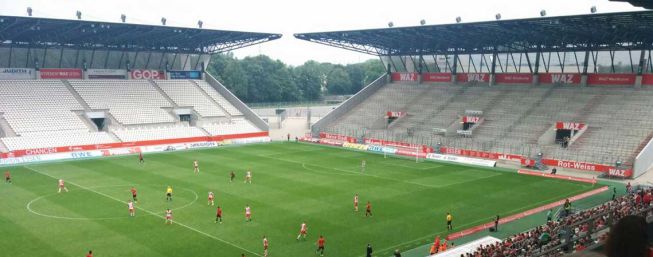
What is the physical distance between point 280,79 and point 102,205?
95.8 metres

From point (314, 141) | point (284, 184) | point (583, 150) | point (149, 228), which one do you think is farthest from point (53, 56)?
point (583, 150)

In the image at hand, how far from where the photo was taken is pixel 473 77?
238ft

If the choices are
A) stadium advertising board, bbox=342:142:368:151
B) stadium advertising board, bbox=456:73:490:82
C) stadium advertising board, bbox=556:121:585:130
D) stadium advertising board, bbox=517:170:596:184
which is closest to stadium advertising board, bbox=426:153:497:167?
stadium advertising board, bbox=517:170:596:184

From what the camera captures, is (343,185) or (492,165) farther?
(492,165)

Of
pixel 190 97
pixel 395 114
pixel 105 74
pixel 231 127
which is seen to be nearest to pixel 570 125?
pixel 395 114

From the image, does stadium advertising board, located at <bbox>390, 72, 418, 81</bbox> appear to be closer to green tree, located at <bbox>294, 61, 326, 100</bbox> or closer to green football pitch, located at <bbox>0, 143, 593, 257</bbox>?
green football pitch, located at <bbox>0, 143, 593, 257</bbox>

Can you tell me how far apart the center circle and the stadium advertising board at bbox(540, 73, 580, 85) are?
47.4 metres

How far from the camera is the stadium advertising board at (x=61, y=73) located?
2613 inches

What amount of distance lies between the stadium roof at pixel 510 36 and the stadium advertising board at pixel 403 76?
3065 millimetres

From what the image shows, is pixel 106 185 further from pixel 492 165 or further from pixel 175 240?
pixel 492 165

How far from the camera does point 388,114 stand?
→ 2768 inches

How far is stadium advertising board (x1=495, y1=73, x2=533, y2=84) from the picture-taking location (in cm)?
6706

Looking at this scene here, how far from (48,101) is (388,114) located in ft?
138

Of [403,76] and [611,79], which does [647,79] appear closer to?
[611,79]
